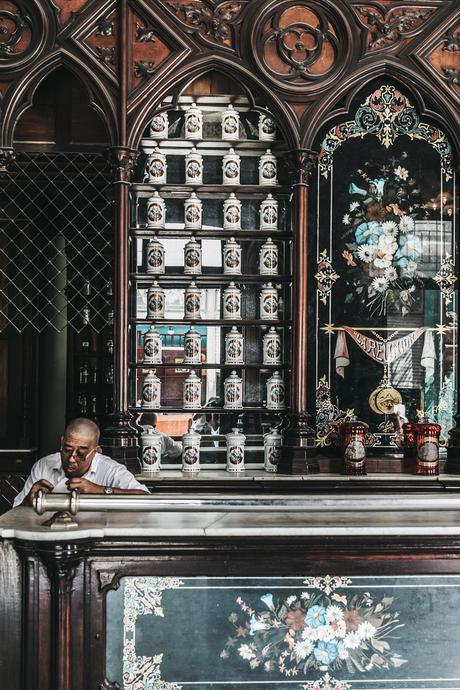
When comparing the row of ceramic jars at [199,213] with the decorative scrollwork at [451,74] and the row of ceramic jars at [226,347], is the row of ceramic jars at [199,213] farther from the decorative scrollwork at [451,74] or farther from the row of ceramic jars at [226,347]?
the decorative scrollwork at [451,74]

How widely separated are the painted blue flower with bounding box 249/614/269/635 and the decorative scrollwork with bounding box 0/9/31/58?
3637mm

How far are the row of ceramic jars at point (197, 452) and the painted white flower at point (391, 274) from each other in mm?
1224

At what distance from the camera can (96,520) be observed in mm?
3217

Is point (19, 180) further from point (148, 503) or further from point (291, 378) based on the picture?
point (148, 503)

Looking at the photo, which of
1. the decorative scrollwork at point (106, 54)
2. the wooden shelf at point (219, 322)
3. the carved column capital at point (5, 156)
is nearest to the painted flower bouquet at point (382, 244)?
the wooden shelf at point (219, 322)

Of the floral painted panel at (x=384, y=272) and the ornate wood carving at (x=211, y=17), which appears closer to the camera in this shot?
the ornate wood carving at (x=211, y=17)

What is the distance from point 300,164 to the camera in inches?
211

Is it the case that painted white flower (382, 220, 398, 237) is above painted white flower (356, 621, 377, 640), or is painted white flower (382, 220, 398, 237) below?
above

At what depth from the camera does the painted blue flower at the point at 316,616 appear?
126 inches

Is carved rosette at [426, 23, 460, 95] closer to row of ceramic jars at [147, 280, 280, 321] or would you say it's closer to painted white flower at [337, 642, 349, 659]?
row of ceramic jars at [147, 280, 280, 321]

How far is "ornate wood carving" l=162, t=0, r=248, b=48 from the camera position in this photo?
17.3 feet

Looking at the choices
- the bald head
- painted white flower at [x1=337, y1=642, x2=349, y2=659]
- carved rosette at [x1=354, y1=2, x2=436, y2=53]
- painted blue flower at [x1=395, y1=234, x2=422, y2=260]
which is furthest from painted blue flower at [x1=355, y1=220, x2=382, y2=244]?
painted white flower at [x1=337, y1=642, x2=349, y2=659]

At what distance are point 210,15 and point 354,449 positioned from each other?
8.99 ft

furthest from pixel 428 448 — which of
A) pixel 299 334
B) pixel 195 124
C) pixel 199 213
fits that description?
pixel 195 124
